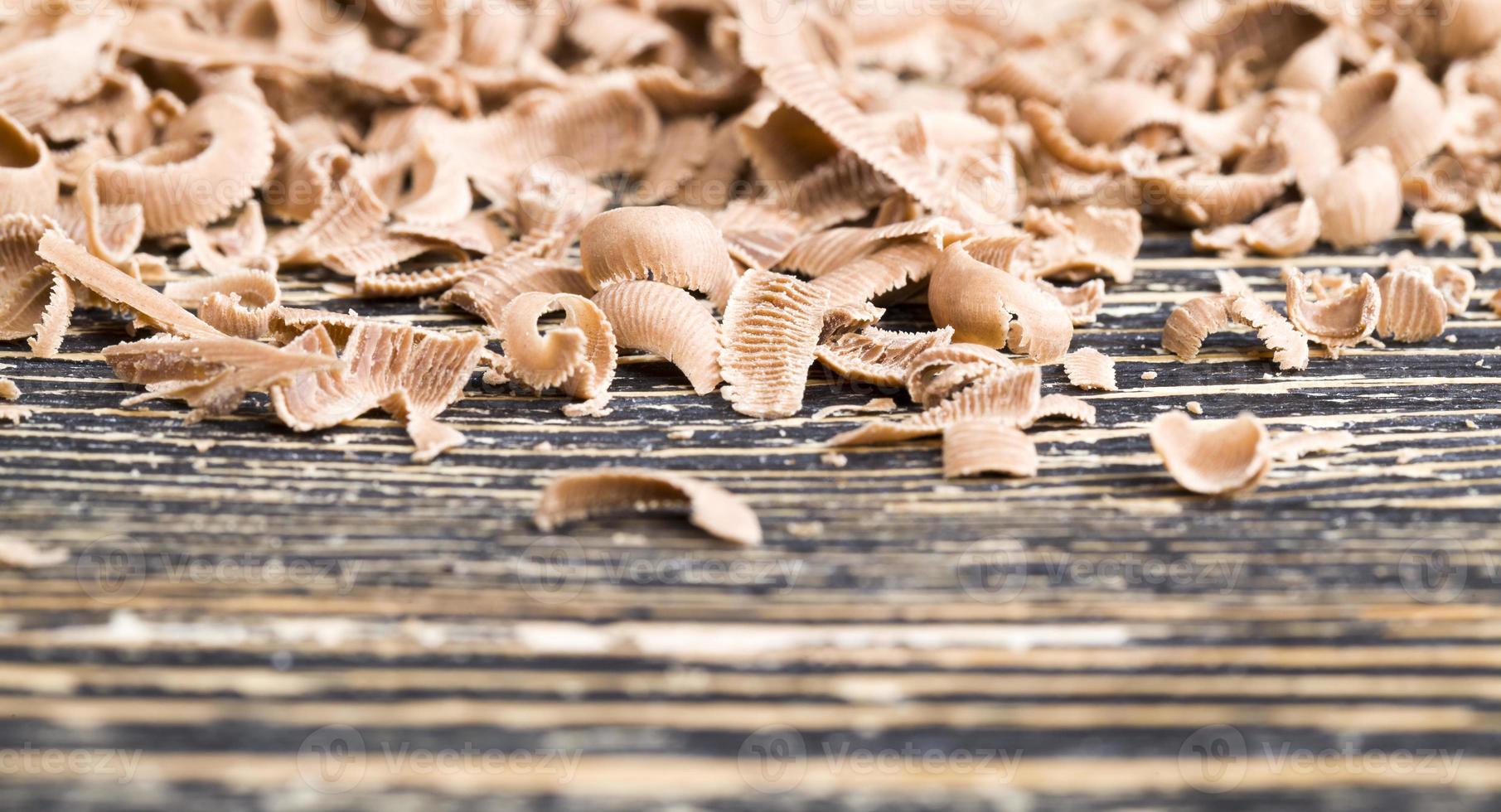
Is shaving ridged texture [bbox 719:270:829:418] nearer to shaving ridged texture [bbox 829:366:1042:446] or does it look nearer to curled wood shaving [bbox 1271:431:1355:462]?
shaving ridged texture [bbox 829:366:1042:446]

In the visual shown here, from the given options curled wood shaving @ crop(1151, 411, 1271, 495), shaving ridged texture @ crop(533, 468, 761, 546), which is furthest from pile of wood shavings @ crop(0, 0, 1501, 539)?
shaving ridged texture @ crop(533, 468, 761, 546)

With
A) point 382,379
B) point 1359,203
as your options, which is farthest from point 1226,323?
point 382,379

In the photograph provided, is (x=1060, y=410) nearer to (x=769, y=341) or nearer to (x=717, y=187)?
(x=769, y=341)

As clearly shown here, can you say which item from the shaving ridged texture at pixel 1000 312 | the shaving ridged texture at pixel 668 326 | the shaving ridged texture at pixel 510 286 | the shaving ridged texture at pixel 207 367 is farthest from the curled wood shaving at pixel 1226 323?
the shaving ridged texture at pixel 207 367

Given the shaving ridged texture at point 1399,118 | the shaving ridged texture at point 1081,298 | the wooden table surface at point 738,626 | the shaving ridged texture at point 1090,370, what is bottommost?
the wooden table surface at point 738,626

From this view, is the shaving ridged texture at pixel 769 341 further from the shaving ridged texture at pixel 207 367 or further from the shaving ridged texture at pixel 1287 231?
the shaving ridged texture at pixel 1287 231

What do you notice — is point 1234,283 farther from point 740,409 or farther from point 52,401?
point 52,401

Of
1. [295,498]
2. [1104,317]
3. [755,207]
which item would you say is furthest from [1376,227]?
[295,498]
